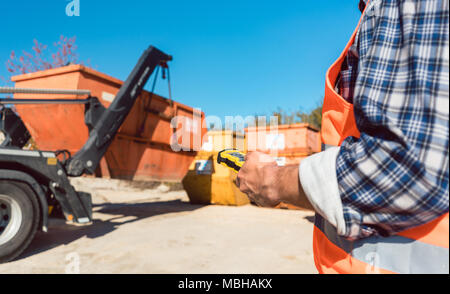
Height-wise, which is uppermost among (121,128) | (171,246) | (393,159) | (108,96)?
(108,96)

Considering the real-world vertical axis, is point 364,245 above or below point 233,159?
below

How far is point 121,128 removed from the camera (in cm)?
667

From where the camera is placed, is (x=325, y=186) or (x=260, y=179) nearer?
(x=325, y=186)

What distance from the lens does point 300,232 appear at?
20.1 ft

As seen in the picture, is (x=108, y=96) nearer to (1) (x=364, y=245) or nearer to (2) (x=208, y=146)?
(2) (x=208, y=146)

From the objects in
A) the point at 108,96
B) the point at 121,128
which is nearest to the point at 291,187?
the point at 108,96

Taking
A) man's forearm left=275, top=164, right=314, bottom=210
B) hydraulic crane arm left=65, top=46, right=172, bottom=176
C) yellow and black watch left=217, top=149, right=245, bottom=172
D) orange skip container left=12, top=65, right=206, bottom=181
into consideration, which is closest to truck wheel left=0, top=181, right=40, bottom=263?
hydraulic crane arm left=65, top=46, right=172, bottom=176

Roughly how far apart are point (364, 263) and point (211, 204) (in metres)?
10.1

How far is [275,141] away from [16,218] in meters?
7.81

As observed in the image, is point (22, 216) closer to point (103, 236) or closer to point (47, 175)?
point (47, 175)

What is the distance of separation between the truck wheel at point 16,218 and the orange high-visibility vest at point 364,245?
420 centimetres

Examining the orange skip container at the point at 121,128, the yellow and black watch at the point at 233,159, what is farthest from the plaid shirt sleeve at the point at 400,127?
the orange skip container at the point at 121,128

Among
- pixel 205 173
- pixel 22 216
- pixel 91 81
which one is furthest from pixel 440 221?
pixel 205 173

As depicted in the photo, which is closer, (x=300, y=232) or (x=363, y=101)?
(x=363, y=101)
